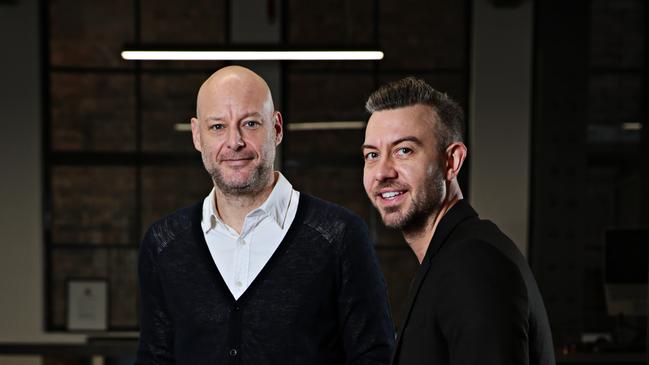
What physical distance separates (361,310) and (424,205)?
523 millimetres

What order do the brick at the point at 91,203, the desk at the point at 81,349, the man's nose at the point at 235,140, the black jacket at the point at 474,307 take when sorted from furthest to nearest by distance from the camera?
the brick at the point at 91,203
the desk at the point at 81,349
the man's nose at the point at 235,140
the black jacket at the point at 474,307

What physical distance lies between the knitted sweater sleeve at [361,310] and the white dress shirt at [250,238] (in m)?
0.17

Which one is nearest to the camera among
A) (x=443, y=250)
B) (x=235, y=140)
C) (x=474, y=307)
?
(x=474, y=307)

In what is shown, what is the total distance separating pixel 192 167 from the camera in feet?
22.8

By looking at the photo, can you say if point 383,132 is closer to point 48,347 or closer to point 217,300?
point 217,300

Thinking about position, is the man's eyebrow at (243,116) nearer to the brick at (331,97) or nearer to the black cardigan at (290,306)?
the black cardigan at (290,306)

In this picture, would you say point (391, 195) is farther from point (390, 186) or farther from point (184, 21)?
point (184, 21)

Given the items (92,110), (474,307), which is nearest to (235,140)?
(474,307)

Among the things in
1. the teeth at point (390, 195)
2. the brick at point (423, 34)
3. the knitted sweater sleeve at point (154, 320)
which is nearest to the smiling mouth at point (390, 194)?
the teeth at point (390, 195)

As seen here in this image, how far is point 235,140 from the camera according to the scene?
5.93 ft

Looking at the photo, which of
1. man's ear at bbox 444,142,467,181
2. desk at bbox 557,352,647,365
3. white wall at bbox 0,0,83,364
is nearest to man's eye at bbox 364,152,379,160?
man's ear at bbox 444,142,467,181

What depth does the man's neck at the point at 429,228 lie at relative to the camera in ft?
4.58

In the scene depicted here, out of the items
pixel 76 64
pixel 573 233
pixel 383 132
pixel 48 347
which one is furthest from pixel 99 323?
pixel 383 132

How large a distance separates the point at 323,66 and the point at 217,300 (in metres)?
5.23
